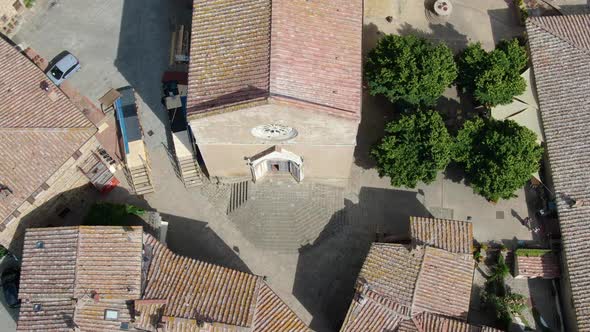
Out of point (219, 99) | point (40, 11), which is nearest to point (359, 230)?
point (219, 99)

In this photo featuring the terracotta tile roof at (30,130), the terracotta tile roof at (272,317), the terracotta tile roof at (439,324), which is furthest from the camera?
the terracotta tile roof at (30,130)

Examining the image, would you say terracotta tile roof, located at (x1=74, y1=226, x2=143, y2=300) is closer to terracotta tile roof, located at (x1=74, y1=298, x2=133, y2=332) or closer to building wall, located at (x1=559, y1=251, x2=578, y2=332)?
terracotta tile roof, located at (x1=74, y1=298, x2=133, y2=332)

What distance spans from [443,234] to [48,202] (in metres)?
31.0

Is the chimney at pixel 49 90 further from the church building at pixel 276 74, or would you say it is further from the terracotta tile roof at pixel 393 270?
the terracotta tile roof at pixel 393 270

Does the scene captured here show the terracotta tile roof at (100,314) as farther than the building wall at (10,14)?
No

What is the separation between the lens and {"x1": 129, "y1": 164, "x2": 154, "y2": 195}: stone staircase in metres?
46.2

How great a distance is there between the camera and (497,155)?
41844mm

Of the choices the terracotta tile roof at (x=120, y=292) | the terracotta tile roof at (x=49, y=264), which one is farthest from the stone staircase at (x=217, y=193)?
the terracotta tile roof at (x=49, y=264)

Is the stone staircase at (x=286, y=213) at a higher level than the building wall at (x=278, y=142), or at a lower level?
lower

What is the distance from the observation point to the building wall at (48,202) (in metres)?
41.7

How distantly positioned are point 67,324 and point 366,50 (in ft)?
112

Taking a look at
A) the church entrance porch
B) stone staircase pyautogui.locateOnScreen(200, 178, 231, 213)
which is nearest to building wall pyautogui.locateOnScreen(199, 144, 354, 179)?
the church entrance porch

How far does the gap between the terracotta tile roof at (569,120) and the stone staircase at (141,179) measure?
33534 mm

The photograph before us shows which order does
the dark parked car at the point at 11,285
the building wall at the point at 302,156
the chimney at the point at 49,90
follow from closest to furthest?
1. the building wall at the point at 302,156
2. the chimney at the point at 49,90
3. the dark parked car at the point at 11,285
